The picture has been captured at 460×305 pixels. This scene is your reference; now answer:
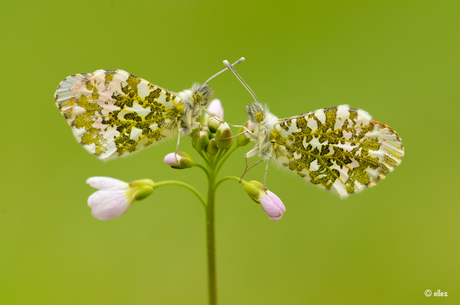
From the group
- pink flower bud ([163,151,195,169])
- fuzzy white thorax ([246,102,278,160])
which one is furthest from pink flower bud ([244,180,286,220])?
pink flower bud ([163,151,195,169])

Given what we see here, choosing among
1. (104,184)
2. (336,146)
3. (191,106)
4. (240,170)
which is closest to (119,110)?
(191,106)

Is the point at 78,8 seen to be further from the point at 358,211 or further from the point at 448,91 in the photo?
the point at 448,91

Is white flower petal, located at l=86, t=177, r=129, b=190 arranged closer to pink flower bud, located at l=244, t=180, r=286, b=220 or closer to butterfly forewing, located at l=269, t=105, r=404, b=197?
pink flower bud, located at l=244, t=180, r=286, b=220

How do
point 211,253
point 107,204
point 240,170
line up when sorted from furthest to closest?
1. point 240,170
2. point 107,204
3. point 211,253

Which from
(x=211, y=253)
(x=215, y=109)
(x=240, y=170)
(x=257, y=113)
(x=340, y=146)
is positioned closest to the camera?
(x=211, y=253)

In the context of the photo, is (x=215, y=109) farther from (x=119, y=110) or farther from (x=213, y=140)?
(x=119, y=110)

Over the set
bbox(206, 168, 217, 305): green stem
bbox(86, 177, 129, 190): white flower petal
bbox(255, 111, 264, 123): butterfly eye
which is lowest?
bbox(206, 168, 217, 305): green stem
